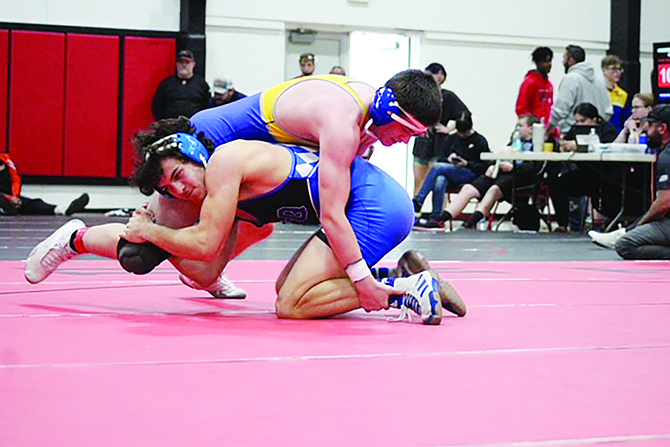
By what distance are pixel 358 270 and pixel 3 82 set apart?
9191 mm

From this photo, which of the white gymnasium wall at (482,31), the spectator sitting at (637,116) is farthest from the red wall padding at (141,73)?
the spectator sitting at (637,116)

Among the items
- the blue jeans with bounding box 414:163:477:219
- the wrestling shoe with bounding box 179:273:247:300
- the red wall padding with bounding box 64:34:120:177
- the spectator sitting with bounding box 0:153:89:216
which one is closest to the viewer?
the wrestling shoe with bounding box 179:273:247:300

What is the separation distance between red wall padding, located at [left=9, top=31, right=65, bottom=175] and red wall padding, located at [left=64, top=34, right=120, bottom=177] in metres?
0.09

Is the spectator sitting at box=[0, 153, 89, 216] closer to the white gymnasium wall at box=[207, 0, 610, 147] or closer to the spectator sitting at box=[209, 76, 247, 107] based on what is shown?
the spectator sitting at box=[209, 76, 247, 107]

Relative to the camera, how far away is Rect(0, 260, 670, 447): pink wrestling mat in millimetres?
1662

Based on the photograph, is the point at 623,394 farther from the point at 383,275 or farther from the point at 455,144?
the point at 455,144

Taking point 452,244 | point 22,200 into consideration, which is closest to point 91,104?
point 22,200

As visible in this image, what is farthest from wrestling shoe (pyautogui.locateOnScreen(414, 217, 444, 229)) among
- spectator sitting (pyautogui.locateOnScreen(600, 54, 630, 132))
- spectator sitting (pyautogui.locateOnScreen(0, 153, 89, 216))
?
spectator sitting (pyautogui.locateOnScreen(0, 153, 89, 216))

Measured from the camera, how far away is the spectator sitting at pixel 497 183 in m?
9.62

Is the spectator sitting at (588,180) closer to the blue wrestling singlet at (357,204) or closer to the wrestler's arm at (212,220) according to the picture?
the blue wrestling singlet at (357,204)

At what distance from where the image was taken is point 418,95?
300 centimetres

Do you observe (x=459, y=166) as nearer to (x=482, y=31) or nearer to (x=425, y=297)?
(x=482, y=31)

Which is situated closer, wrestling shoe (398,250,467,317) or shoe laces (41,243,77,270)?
wrestling shoe (398,250,467,317)

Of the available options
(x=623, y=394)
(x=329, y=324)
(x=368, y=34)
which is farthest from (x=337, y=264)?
(x=368, y=34)
